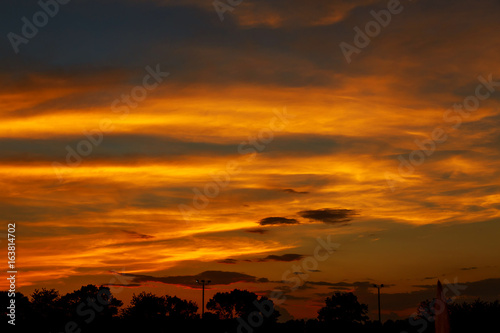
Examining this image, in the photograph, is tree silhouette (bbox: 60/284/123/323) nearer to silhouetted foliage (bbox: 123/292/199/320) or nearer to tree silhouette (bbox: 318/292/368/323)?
silhouetted foliage (bbox: 123/292/199/320)

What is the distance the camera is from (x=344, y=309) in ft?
520

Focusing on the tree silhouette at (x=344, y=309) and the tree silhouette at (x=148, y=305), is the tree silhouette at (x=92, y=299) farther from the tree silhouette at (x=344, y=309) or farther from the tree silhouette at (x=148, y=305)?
the tree silhouette at (x=344, y=309)

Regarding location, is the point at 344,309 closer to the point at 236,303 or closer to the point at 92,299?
the point at 236,303

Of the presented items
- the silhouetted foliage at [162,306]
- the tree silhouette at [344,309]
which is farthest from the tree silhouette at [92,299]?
the tree silhouette at [344,309]

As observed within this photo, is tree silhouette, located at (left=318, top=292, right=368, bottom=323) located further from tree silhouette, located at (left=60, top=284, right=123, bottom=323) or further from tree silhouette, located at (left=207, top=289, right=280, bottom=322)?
tree silhouette, located at (left=60, top=284, right=123, bottom=323)

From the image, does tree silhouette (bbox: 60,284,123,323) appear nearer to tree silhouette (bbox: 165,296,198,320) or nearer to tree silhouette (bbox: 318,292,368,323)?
tree silhouette (bbox: 165,296,198,320)

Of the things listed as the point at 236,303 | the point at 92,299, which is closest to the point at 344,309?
the point at 236,303

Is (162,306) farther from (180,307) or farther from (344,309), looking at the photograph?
(344,309)

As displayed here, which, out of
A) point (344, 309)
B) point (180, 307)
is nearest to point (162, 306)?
point (180, 307)

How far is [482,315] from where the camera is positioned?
72812 millimetres

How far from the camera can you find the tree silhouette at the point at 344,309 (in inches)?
6216

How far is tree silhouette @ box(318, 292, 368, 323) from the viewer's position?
15788cm

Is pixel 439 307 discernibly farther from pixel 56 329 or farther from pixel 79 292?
pixel 79 292

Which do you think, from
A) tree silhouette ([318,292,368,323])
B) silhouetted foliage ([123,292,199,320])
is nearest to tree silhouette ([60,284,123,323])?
silhouetted foliage ([123,292,199,320])
